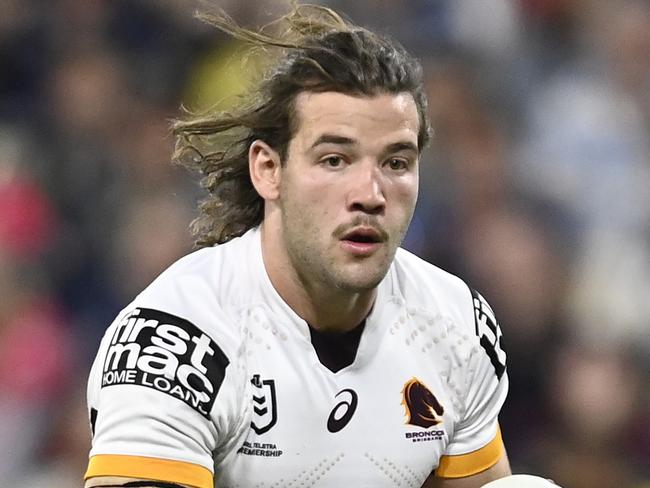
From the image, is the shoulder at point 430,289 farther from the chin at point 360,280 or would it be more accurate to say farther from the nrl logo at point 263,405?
the nrl logo at point 263,405

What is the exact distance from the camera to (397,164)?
281 centimetres

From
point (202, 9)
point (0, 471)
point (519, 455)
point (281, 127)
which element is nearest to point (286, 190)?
point (281, 127)

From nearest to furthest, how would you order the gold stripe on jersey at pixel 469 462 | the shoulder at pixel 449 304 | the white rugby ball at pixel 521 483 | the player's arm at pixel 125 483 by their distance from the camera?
the player's arm at pixel 125 483
the white rugby ball at pixel 521 483
the shoulder at pixel 449 304
the gold stripe on jersey at pixel 469 462

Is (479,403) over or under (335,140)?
under

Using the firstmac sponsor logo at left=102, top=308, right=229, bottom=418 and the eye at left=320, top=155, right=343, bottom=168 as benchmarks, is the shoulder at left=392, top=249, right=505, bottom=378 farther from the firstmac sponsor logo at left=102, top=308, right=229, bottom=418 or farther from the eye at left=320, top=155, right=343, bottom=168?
the firstmac sponsor logo at left=102, top=308, right=229, bottom=418

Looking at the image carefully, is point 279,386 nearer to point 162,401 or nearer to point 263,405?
point 263,405

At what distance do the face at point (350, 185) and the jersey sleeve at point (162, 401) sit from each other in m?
0.33

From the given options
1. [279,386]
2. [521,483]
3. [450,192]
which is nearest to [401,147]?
[279,386]

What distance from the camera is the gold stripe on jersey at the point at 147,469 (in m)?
2.54

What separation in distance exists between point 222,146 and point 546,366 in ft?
6.44

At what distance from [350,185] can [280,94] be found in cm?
31

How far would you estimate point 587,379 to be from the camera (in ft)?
15.5

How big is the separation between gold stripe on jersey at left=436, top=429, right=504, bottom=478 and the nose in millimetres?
737

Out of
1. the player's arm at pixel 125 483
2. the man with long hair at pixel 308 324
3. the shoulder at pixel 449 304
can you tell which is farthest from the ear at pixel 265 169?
the player's arm at pixel 125 483
